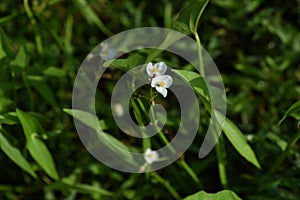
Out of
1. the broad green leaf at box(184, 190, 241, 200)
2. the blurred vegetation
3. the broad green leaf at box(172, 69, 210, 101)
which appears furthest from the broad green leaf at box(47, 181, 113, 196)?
the broad green leaf at box(172, 69, 210, 101)

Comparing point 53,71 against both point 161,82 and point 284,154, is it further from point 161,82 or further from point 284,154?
point 284,154

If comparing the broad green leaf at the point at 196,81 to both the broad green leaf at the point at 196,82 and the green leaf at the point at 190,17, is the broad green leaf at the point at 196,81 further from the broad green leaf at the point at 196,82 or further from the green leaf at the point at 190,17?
the green leaf at the point at 190,17

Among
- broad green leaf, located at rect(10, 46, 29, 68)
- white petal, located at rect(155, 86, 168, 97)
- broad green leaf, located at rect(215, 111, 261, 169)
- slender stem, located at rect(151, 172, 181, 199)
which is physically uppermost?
white petal, located at rect(155, 86, 168, 97)

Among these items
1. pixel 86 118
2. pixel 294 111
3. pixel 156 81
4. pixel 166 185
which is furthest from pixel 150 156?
pixel 294 111

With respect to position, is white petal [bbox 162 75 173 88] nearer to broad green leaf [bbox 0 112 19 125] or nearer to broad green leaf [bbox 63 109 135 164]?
broad green leaf [bbox 63 109 135 164]

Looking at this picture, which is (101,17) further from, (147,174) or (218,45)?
(147,174)

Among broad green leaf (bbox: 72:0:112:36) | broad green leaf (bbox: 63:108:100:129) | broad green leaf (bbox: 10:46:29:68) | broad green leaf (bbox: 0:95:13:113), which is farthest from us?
broad green leaf (bbox: 72:0:112:36)

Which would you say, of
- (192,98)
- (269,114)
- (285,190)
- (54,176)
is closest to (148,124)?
(192,98)
